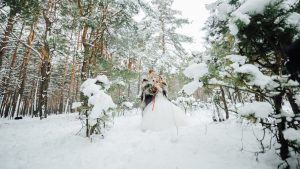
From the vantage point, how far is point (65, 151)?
4445 mm

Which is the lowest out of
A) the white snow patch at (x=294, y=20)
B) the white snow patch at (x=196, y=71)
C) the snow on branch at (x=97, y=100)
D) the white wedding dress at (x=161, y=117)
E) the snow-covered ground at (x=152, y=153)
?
the snow-covered ground at (x=152, y=153)

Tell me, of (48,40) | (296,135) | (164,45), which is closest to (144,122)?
(296,135)

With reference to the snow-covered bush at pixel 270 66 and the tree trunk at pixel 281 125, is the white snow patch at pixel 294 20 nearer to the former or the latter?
the snow-covered bush at pixel 270 66

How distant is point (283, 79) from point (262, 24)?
75 cm

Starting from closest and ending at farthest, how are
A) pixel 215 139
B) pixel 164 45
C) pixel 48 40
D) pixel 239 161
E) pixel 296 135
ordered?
pixel 296 135 → pixel 239 161 → pixel 215 139 → pixel 48 40 → pixel 164 45

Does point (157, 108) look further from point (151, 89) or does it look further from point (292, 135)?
point (292, 135)

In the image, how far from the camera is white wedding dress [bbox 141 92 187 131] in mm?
5996

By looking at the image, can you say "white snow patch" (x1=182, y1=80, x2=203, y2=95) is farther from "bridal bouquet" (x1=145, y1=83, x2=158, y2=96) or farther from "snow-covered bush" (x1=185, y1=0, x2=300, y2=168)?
"bridal bouquet" (x1=145, y1=83, x2=158, y2=96)

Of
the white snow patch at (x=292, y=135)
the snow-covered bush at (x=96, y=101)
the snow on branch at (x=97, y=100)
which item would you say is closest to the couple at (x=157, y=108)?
the snow-covered bush at (x=96, y=101)

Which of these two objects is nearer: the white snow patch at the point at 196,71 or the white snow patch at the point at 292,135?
the white snow patch at the point at 292,135

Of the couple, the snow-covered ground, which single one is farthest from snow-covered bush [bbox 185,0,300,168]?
the couple

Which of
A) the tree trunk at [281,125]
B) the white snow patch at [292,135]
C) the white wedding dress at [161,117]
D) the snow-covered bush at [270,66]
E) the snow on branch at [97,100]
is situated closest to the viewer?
the white snow patch at [292,135]

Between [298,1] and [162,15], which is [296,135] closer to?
[298,1]

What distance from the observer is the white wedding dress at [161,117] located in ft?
19.7
